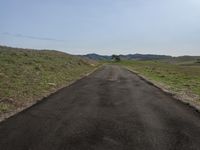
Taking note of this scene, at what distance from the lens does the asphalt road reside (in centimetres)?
745

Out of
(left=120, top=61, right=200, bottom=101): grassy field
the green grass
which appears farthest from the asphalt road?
the green grass

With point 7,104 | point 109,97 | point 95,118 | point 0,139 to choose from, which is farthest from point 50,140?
point 109,97

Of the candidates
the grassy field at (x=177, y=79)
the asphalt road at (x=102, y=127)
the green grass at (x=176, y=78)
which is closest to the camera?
the asphalt road at (x=102, y=127)

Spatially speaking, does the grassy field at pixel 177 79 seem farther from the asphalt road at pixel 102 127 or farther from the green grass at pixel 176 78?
the asphalt road at pixel 102 127

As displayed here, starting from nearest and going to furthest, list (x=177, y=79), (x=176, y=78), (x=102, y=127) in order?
(x=102, y=127) → (x=177, y=79) → (x=176, y=78)

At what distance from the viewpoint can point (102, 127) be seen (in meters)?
9.20

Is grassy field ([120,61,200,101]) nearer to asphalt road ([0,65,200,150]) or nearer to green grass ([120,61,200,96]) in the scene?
green grass ([120,61,200,96])

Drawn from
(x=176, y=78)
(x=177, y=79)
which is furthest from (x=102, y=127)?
(x=176, y=78)

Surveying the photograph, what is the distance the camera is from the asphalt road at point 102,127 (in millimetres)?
7450

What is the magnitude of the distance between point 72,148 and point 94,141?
0.79 m

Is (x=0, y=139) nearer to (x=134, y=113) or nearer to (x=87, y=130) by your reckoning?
(x=87, y=130)

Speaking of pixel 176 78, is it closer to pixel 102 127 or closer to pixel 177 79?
pixel 177 79

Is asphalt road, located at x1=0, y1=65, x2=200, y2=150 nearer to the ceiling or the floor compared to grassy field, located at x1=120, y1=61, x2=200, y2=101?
nearer to the ceiling

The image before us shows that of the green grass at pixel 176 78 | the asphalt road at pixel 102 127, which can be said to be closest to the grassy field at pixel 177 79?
the green grass at pixel 176 78
